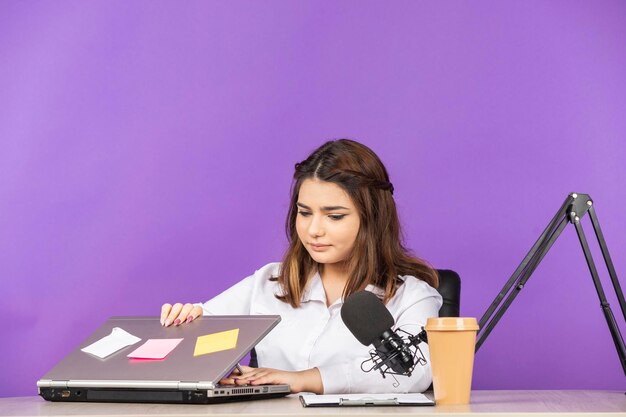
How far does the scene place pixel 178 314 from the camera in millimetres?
2355

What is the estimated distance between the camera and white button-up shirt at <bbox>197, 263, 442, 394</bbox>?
8.66ft

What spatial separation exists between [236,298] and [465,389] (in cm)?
120

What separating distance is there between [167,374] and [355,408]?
0.41m

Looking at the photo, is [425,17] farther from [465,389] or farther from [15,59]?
[465,389]

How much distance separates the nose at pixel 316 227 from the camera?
104 inches

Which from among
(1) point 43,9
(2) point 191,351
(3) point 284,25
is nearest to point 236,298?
(2) point 191,351

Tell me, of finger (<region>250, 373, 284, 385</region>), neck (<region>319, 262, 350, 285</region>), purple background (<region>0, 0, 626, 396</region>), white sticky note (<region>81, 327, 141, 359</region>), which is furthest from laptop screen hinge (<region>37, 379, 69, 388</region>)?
purple background (<region>0, 0, 626, 396</region>)

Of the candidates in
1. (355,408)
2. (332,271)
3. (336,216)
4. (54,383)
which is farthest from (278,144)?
(355,408)

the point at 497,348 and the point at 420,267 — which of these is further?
the point at 497,348

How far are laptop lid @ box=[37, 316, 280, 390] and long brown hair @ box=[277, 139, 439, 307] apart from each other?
663 millimetres

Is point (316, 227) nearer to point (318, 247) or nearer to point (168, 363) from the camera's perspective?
point (318, 247)

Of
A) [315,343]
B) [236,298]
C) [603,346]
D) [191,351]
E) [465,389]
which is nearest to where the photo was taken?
[465,389]

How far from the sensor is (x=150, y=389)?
6.29 ft

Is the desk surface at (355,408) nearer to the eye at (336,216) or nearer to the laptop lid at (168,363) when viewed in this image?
the laptop lid at (168,363)
